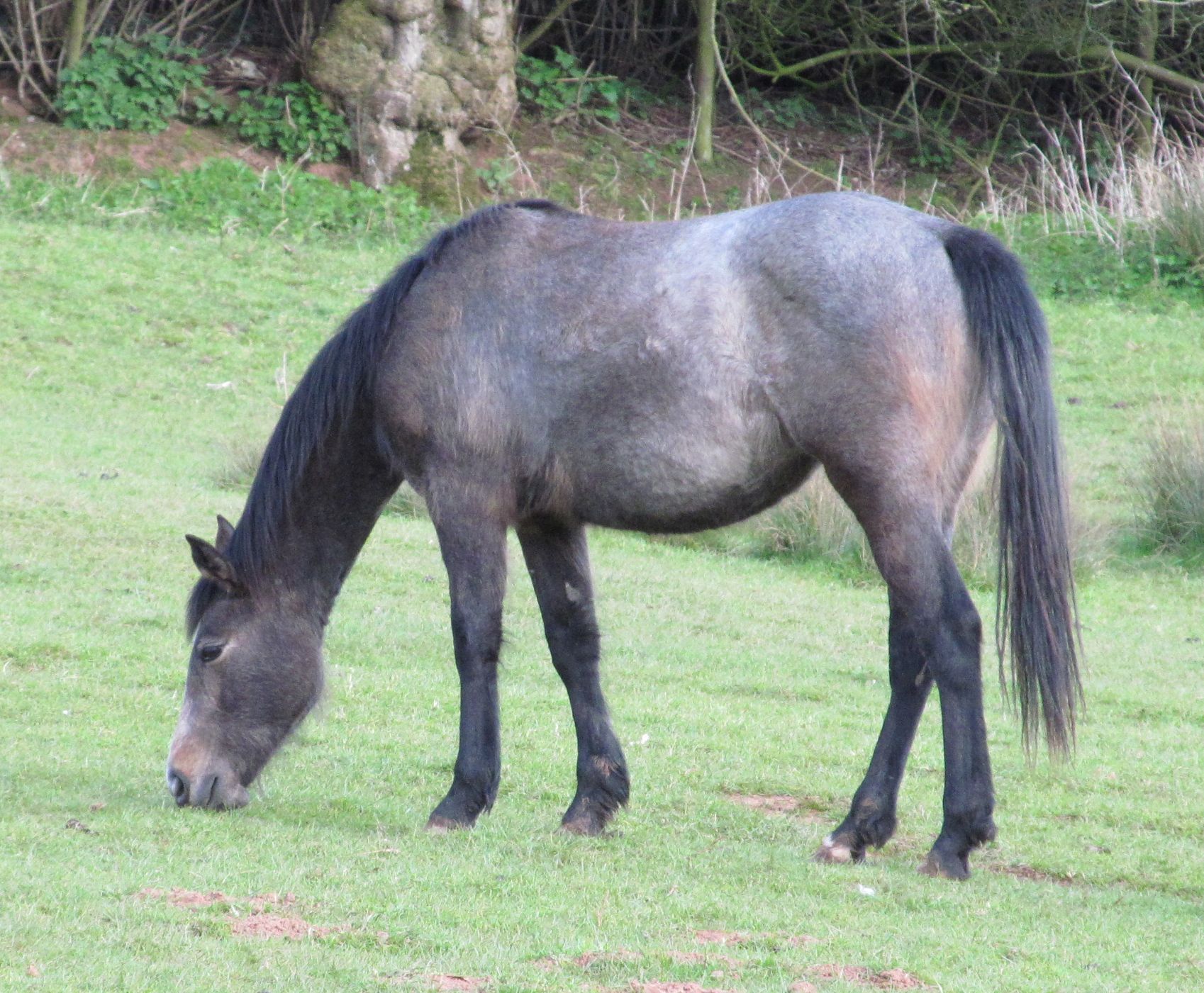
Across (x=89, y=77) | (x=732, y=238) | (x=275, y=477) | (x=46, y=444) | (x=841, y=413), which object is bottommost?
(x=46, y=444)

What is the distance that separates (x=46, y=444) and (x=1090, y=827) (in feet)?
28.5

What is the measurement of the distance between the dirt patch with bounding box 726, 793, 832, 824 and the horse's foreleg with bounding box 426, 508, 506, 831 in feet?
3.85

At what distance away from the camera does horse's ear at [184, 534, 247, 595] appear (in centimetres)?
555

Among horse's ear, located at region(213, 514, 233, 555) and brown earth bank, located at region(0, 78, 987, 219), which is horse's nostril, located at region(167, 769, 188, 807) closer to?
horse's ear, located at region(213, 514, 233, 555)

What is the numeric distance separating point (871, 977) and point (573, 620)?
2143 mm

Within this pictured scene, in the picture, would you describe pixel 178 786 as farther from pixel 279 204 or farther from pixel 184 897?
pixel 279 204

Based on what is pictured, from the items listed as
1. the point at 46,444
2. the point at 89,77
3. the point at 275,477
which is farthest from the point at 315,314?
the point at 275,477

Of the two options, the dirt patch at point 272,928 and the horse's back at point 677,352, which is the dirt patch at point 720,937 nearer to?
the dirt patch at point 272,928

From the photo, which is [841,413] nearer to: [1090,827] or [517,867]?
[517,867]

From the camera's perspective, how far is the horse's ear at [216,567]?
555 cm

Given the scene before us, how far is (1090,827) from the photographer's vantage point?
6.01m

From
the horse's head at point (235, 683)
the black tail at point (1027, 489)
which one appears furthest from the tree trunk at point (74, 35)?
the black tail at point (1027, 489)

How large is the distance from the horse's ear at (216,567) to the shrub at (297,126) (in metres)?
14.1

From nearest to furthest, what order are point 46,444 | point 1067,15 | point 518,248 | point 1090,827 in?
1. point 518,248
2. point 1090,827
3. point 46,444
4. point 1067,15
